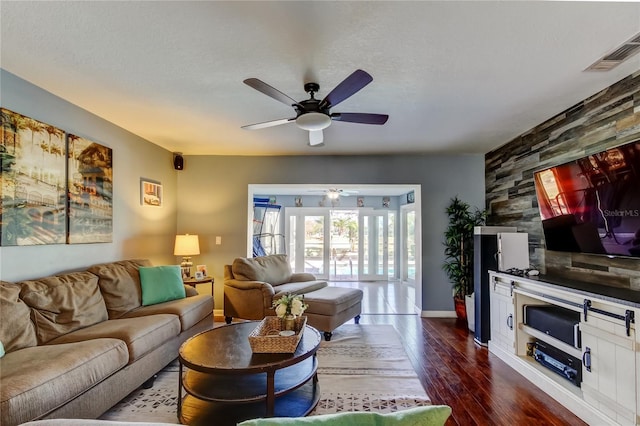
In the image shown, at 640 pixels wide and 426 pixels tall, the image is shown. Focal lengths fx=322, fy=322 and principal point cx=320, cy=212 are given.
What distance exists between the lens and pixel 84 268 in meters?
3.17

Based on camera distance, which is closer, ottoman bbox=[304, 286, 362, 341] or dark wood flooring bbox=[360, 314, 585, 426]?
dark wood flooring bbox=[360, 314, 585, 426]

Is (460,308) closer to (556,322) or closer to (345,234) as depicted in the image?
(556,322)

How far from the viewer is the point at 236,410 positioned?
215 centimetres

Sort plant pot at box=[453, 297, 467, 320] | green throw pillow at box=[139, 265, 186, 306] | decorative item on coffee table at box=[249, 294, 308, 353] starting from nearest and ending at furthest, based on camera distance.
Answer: decorative item on coffee table at box=[249, 294, 308, 353] → green throw pillow at box=[139, 265, 186, 306] → plant pot at box=[453, 297, 467, 320]

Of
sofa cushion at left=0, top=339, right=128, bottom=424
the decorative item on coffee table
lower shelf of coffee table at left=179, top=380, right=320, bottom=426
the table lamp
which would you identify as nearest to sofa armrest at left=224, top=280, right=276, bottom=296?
the table lamp

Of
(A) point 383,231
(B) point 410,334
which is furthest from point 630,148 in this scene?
(A) point 383,231

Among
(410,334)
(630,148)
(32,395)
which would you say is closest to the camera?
(32,395)

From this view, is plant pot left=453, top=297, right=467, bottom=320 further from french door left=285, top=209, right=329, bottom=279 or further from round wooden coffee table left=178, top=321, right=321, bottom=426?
french door left=285, top=209, right=329, bottom=279

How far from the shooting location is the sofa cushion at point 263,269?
14.0ft

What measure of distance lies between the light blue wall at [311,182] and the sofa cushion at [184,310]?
4.57 ft

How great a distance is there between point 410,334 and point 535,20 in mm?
Result: 3418

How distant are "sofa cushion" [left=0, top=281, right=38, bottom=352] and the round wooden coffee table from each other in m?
1.02

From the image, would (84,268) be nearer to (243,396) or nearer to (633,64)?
(243,396)

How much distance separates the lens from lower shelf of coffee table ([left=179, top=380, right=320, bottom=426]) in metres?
2.04
